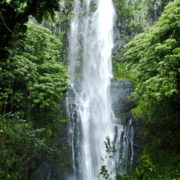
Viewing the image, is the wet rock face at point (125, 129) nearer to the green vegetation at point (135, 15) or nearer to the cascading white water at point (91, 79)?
the cascading white water at point (91, 79)

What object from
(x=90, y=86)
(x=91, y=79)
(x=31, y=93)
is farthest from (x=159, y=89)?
(x=91, y=79)

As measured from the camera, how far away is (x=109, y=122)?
12.2 meters

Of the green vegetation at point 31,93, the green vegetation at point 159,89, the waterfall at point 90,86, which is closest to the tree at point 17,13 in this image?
the green vegetation at point 159,89

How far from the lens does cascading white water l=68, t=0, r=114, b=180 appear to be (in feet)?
35.0

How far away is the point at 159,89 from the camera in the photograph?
5.71 m

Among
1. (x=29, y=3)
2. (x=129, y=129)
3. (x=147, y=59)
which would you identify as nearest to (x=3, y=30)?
(x=29, y=3)

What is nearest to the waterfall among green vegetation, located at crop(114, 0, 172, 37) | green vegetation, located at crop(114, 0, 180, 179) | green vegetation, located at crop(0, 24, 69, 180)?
green vegetation, located at crop(114, 0, 172, 37)

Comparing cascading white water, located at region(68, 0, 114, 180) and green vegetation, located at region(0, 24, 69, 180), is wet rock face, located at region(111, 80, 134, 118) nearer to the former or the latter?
cascading white water, located at region(68, 0, 114, 180)

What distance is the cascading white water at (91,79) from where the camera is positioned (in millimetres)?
10656

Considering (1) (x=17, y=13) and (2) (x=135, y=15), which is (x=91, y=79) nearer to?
(2) (x=135, y=15)

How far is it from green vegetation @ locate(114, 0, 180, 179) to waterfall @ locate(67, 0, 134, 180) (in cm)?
268

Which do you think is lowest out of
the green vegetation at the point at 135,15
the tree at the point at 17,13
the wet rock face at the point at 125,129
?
the wet rock face at the point at 125,129

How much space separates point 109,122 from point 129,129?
201cm

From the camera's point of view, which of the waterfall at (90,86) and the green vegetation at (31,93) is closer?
the green vegetation at (31,93)
